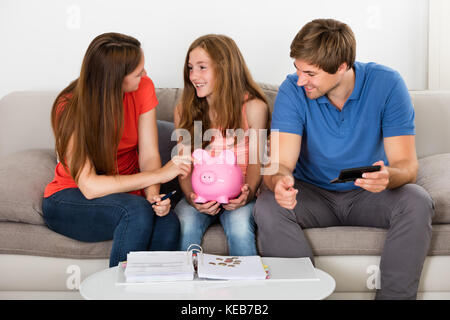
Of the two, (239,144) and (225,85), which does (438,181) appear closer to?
(239,144)

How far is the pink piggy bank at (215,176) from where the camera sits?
1776 mm

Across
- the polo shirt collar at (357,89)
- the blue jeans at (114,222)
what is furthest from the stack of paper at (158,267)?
the polo shirt collar at (357,89)

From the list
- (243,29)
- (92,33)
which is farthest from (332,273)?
(92,33)

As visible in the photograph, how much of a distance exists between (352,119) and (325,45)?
30cm

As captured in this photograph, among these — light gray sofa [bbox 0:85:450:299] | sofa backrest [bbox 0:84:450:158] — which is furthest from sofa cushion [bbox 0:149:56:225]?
sofa backrest [bbox 0:84:450:158]

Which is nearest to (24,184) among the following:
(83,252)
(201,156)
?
(83,252)

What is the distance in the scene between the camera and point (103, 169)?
6.05ft

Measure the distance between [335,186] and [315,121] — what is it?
0.25m

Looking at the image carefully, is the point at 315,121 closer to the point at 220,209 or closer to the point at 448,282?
the point at 220,209

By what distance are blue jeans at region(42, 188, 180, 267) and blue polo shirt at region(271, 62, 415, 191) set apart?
1.85 feet

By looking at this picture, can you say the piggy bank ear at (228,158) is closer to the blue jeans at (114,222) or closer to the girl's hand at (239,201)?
the girl's hand at (239,201)
